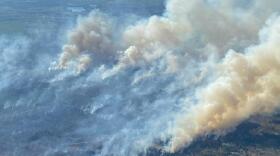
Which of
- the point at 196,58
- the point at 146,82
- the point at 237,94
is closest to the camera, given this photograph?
the point at 237,94

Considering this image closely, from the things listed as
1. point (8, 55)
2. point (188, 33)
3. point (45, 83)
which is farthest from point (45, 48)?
point (188, 33)

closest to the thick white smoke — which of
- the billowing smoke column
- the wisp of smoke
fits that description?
the billowing smoke column

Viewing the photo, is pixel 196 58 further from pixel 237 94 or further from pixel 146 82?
pixel 237 94

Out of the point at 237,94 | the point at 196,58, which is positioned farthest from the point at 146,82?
the point at 237,94

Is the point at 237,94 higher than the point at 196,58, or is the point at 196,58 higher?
the point at 196,58

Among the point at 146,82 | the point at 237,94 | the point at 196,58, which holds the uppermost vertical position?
the point at 196,58

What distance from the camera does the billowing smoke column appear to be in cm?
11150

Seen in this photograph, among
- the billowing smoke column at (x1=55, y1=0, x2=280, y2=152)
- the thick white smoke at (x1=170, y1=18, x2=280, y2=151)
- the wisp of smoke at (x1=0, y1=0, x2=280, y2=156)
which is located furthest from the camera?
the billowing smoke column at (x1=55, y1=0, x2=280, y2=152)

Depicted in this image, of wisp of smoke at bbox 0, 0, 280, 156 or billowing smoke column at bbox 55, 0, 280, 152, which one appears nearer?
wisp of smoke at bbox 0, 0, 280, 156

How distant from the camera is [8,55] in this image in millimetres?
156375

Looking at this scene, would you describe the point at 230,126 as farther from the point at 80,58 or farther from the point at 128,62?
the point at 80,58

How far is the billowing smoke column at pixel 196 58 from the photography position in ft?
366

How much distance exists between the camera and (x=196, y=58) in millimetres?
142500

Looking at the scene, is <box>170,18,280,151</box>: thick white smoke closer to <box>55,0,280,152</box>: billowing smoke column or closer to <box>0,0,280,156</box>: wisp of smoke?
<box>55,0,280,152</box>: billowing smoke column
